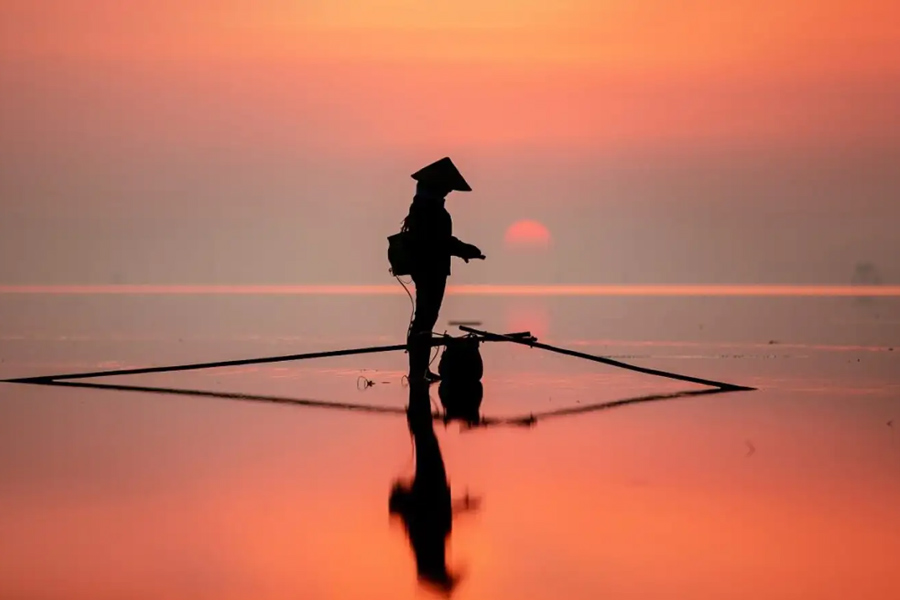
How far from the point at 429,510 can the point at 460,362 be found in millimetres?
7695

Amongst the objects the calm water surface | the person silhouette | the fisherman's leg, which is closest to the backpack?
the person silhouette

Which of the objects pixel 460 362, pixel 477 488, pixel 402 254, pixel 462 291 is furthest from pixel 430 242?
pixel 462 291

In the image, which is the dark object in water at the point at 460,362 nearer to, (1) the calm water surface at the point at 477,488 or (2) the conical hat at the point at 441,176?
(1) the calm water surface at the point at 477,488

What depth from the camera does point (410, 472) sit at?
10.4 meters

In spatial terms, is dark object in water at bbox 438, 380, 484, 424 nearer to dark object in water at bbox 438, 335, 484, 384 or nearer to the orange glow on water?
dark object in water at bbox 438, 335, 484, 384

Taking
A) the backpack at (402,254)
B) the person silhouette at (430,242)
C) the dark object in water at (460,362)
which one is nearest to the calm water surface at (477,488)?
the dark object in water at (460,362)

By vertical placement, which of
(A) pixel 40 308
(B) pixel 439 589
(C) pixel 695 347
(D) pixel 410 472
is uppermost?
(A) pixel 40 308

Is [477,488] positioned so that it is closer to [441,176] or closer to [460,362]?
[460,362]

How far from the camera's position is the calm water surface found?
23.3ft

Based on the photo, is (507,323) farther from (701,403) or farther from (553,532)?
(553,532)

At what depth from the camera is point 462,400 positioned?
15.9 meters

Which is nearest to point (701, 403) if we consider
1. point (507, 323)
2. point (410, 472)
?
point (410, 472)

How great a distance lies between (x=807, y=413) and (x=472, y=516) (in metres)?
6.47

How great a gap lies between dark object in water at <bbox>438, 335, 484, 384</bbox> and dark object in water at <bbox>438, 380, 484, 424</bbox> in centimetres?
6
